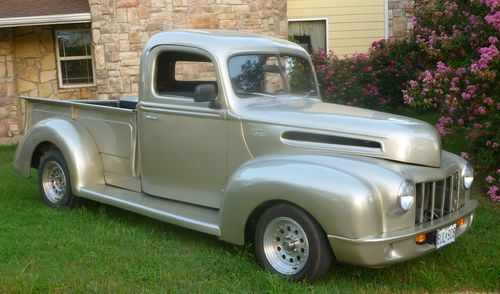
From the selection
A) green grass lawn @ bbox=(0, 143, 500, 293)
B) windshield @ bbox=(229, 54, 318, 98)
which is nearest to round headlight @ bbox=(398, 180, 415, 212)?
green grass lawn @ bbox=(0, 143, 500, 293)

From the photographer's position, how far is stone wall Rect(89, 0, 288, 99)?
11344mm

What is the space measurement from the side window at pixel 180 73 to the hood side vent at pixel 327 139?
0.99 metres

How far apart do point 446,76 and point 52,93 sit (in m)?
8.62

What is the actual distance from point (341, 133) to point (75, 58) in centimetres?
955

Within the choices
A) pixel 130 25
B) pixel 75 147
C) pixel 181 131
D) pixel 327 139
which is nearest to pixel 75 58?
pixel 130 25

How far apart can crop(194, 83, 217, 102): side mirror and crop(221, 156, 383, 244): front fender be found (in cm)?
74

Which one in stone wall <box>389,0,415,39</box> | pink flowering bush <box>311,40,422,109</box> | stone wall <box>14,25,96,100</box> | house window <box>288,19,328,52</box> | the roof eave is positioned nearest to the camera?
pink flowering bush <box>311,40,422,109</box>

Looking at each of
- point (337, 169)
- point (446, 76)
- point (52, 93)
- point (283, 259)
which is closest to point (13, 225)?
point (283, 259)

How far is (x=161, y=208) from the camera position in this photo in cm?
543

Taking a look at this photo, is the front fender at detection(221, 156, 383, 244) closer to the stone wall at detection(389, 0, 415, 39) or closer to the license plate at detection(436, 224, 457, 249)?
the license plate at detection(436, 224, 457, 249)

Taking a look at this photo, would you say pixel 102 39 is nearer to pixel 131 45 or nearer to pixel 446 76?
pixel 131 45

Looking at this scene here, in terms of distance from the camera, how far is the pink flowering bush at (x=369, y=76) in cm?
1116

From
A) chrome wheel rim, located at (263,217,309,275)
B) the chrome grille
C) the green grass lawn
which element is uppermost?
the chrome grille

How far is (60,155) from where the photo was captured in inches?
255
